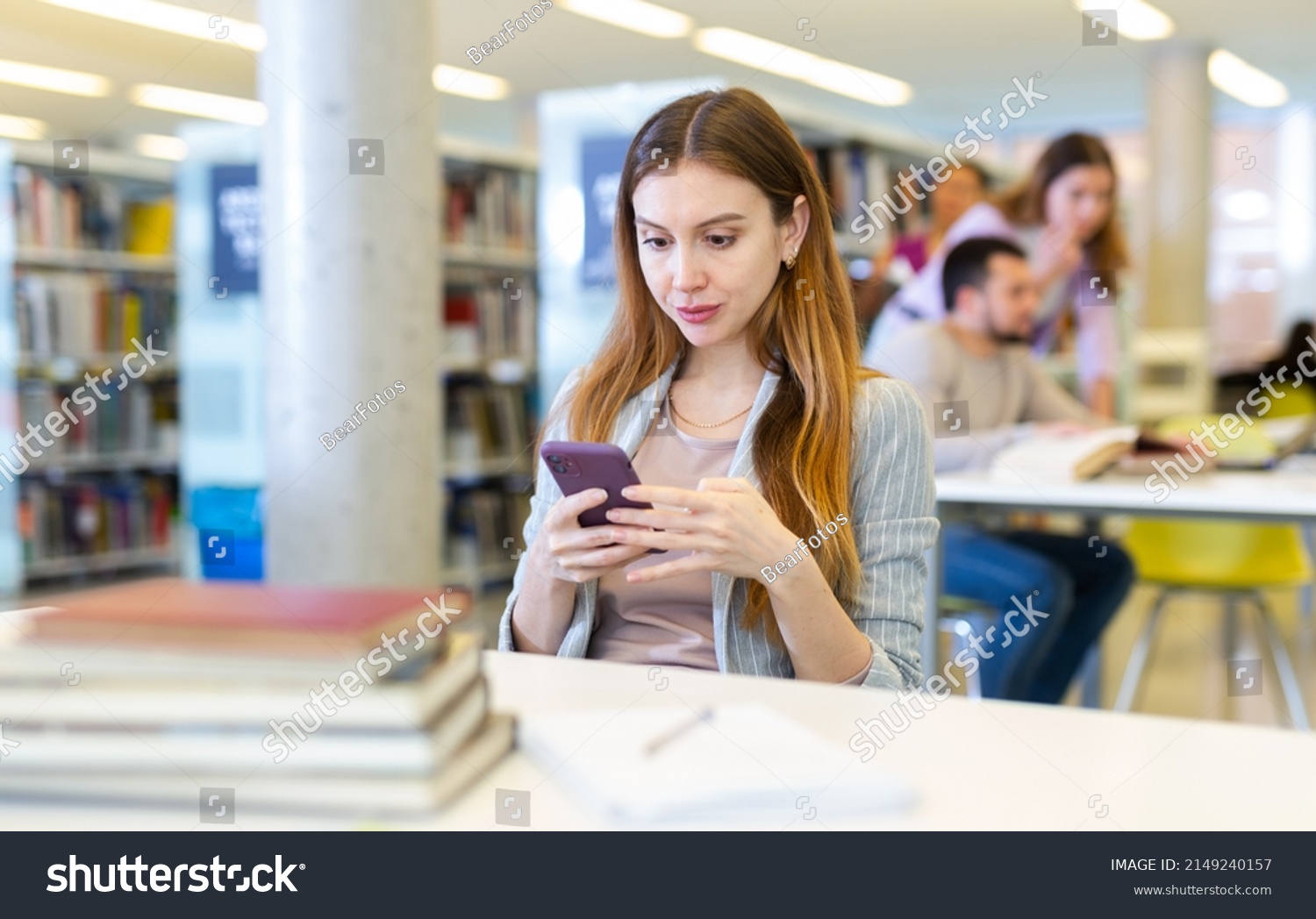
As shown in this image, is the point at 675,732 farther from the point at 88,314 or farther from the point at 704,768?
the point at 88,314

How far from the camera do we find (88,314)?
5.75 meters

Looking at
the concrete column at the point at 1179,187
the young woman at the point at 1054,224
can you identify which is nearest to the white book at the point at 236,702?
the young woman at the point at 1054,224

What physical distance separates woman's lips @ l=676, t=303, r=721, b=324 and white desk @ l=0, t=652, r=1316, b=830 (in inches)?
21.5

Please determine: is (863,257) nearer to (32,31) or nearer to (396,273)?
(396,273)

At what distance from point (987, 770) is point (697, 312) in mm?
782

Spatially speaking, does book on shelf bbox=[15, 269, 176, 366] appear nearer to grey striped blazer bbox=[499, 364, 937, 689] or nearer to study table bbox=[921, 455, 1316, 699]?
study table bbox=[921, 455, 1316, 699]

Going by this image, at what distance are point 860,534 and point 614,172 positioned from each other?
9.75 ft

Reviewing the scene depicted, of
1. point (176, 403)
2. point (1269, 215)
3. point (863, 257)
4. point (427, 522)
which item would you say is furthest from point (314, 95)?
point (1269, 215)

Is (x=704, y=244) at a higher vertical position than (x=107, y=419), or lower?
higher

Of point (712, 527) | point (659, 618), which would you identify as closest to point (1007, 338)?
point (659, 618)

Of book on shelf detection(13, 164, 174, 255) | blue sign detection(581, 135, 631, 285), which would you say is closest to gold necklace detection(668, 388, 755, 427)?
blue sign detection(581, 135, 631, 285)

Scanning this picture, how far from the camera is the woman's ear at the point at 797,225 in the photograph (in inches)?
61.6

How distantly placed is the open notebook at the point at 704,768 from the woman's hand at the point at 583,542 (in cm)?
36

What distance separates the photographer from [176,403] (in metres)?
6.27
